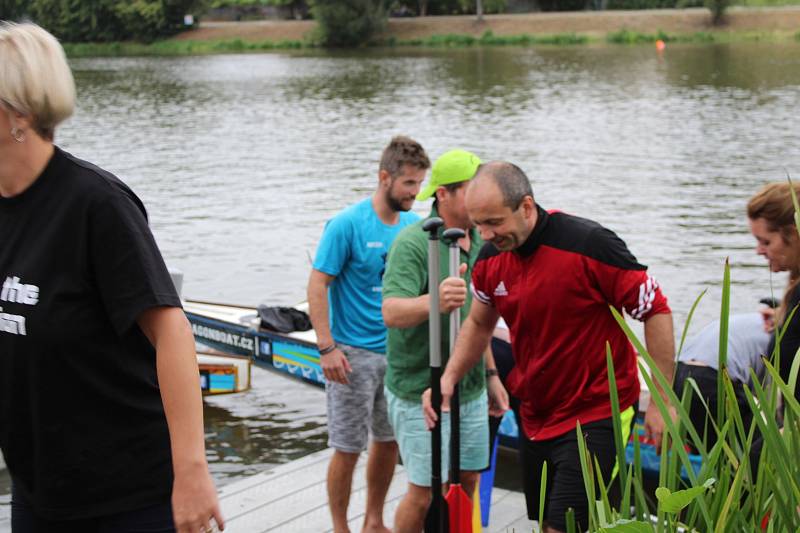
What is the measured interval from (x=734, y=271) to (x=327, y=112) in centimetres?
2116

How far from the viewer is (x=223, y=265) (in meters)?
16.5

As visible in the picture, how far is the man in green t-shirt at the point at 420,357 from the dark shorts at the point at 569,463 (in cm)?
56

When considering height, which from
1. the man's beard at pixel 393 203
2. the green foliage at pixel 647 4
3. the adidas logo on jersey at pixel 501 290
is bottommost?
the green foliage at pixel 647 4

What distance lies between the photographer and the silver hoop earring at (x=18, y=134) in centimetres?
256

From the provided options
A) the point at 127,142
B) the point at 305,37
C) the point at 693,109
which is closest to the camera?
the point at 127,142

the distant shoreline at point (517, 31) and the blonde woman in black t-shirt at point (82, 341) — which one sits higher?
the blonde woman in black t-shirt at point (82, 341)

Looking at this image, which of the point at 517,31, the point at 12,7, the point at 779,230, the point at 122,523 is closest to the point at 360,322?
the point at 779,230

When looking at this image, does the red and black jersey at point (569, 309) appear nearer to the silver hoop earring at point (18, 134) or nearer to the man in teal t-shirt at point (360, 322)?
the man in teal t-shirt at point (360, 322)

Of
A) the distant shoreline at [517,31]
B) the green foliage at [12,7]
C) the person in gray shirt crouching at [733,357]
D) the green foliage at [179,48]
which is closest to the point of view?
the person in gray shirt crouching at [733,357]

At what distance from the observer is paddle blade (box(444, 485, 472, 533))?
15.5 feet

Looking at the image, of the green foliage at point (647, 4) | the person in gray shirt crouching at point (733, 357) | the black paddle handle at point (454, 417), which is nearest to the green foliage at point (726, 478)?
the black paddle handle at point (454, 417)

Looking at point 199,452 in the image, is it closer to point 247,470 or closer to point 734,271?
point 247,470

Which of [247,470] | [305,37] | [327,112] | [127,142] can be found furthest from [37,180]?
[305,37]

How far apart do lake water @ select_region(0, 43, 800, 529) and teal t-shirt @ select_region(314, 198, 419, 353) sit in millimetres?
2310
